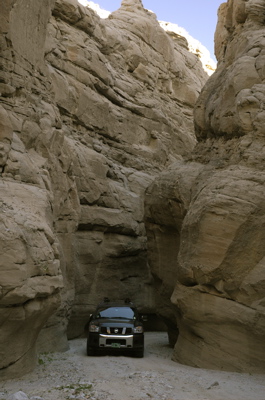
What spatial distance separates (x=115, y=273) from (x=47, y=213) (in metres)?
11.3

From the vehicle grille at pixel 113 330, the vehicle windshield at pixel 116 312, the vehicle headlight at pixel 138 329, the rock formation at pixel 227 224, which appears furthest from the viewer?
the vehicle windshield at pixel 116 312

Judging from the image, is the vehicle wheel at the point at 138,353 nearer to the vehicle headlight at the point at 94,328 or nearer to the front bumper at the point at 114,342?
the front bumper at the point at 114,342

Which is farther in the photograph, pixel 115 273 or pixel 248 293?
pixel 115 273

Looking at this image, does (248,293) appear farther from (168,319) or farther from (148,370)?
(168,319)

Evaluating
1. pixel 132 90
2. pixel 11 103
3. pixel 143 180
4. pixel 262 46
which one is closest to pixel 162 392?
pixel 11 103

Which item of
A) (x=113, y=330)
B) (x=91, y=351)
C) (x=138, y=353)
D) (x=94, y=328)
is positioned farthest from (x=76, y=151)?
(x=138, y=353)

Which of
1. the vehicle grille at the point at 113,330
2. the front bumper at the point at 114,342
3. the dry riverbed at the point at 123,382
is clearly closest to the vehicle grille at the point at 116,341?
the front bumper at the point at 114,342

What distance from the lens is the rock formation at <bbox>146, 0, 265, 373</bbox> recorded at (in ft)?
44.4

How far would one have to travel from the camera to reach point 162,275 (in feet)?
64.2

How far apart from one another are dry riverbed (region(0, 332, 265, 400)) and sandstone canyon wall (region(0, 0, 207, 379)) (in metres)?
0.82

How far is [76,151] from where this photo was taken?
22.5 metres

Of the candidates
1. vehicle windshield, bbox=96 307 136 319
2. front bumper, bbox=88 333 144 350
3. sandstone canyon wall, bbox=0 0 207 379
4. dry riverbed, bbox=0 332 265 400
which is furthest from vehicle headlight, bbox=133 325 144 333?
sandstone canyon wall, bbox=0 0 207 379

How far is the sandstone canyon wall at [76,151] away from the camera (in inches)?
437

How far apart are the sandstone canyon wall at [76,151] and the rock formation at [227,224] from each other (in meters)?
4.23
